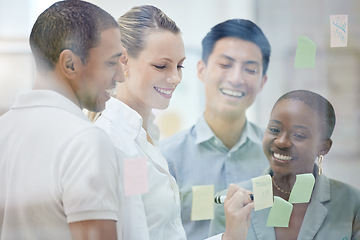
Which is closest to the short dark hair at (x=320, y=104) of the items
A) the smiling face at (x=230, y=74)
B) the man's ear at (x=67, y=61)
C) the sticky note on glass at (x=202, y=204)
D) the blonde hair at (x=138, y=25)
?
the smiling face at (x=230, y=74)

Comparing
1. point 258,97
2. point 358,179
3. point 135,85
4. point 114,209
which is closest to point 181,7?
point 135,85

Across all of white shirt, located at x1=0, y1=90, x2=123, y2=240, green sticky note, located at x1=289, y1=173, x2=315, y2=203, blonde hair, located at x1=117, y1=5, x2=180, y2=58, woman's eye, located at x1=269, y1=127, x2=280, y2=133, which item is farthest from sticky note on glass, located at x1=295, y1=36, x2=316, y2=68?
white shirt, located at x1=0, y1=90, x2=123, y2=240

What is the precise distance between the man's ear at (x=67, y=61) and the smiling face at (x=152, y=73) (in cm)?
18

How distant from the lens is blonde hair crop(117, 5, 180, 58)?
130 cm

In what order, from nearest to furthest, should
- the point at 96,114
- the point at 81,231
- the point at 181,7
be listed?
1. the point at 81,231
2. the point at 96,114
3. the point at 181,7

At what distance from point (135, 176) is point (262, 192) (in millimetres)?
502

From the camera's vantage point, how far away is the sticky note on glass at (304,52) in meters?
1.60

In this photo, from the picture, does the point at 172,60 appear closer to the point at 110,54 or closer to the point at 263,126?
the point at 110,54

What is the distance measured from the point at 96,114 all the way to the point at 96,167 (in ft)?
0.61

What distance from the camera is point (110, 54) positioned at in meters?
1.20

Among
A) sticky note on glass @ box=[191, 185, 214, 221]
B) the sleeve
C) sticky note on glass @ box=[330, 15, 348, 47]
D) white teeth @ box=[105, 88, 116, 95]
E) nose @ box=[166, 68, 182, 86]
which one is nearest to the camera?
the sleeve

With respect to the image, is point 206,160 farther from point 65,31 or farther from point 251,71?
point 65,31

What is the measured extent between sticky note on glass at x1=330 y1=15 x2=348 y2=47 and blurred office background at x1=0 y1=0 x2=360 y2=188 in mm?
16

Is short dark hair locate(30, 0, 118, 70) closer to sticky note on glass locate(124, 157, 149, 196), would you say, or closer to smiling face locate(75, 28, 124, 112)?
smiling face locate(75, 28, 124, 112)
